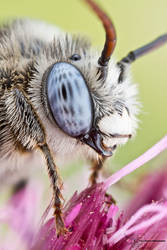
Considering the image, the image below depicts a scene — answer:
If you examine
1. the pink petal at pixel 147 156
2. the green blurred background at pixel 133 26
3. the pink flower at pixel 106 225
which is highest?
the green blurred background at pixel 133 26

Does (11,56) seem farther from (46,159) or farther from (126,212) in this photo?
(126,212)

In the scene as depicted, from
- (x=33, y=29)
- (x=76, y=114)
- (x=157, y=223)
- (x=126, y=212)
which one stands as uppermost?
(x=33, y=29)

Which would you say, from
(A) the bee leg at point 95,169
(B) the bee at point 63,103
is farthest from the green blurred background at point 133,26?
(B) the bee at point 63,103

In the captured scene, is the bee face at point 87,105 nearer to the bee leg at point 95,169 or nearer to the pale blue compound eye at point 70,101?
the pale blue compound eye at point 70,101

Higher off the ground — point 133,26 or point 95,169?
point 133,26

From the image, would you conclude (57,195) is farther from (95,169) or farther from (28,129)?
(95,169)

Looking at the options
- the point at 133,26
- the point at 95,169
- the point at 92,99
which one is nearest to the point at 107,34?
the point at 92,99

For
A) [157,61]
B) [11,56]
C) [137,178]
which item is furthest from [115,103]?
[157,61]
